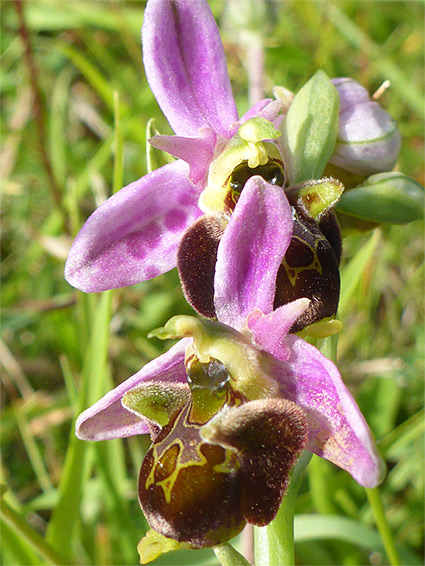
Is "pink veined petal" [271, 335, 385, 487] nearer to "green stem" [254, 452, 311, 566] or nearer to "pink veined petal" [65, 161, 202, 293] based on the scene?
→ "green stem" [254, 452, 311, 566]

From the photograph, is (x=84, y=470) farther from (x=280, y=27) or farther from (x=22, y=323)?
(x=280, y=27)

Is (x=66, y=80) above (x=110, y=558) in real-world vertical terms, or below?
above

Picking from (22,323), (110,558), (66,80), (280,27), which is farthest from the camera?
(280,27)

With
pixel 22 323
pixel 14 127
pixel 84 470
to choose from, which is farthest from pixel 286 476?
pixel 14 127

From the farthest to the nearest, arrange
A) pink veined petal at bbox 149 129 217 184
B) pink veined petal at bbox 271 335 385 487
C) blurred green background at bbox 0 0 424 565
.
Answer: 1. blurred green background at bbox 0 0 424 565
2. pink veined petal at bbox 149 129 217 184
3. pink veined petal at bbox 271 335 385 487

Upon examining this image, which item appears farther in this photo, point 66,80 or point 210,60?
point 66,80

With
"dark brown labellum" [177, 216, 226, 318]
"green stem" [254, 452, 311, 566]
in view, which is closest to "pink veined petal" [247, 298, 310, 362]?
"dark brown labellum" [177, 216, 226, 318]
